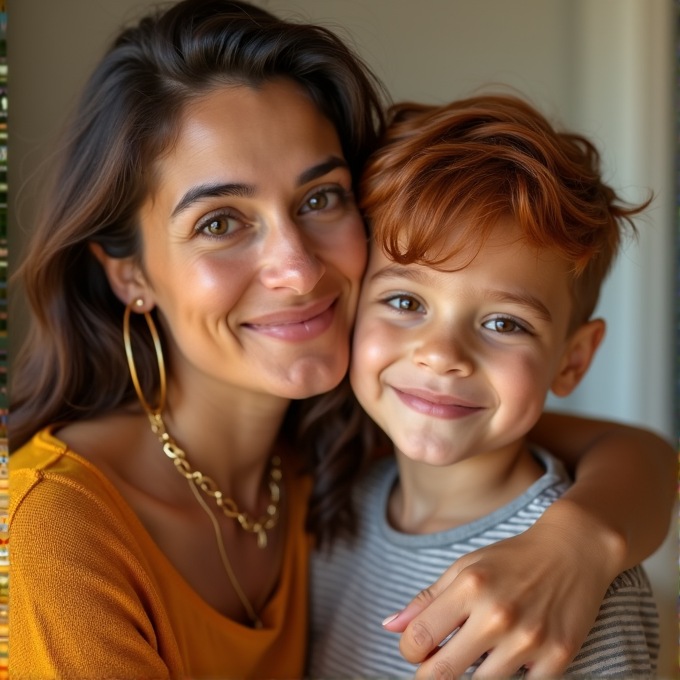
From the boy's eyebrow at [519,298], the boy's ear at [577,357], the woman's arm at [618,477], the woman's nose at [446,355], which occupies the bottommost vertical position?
the woman's arm at [618,477]

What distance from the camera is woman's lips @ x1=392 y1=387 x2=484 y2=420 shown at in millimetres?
1246

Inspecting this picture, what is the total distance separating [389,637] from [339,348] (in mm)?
492

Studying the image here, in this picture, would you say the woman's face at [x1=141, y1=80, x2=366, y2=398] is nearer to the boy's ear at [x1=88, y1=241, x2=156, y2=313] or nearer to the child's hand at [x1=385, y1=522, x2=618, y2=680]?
the boy's ear at [x1=88, y1=241, x2=156, y2=313]

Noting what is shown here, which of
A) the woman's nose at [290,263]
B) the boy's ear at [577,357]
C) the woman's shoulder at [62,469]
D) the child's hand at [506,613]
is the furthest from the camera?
the boy's ear at [577,357]

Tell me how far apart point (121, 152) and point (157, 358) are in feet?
1.28

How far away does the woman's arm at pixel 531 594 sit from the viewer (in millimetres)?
1011

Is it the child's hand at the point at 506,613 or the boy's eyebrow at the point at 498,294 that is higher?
the boy's eyebrow at the point at 498,294

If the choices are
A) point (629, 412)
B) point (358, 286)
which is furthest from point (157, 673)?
point (629, 412)

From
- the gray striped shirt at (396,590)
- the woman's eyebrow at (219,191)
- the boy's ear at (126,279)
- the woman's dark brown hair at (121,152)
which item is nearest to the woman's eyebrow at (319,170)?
the woman's eyebrow at (219,191)

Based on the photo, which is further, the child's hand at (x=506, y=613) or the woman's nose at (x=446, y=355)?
the woman's nose at (x=446, y=355)

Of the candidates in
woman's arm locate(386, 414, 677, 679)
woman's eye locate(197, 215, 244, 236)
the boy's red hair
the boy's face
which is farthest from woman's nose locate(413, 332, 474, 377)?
woman's eye locate(197, 215, 244, 236)

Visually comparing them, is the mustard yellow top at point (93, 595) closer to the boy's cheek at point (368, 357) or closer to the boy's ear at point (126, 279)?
the boy's ear at point (126, 279)

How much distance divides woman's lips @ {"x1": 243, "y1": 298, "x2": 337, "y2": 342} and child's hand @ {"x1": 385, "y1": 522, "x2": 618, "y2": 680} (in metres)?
0.44

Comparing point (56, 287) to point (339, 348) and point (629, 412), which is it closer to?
point (339, 348)
